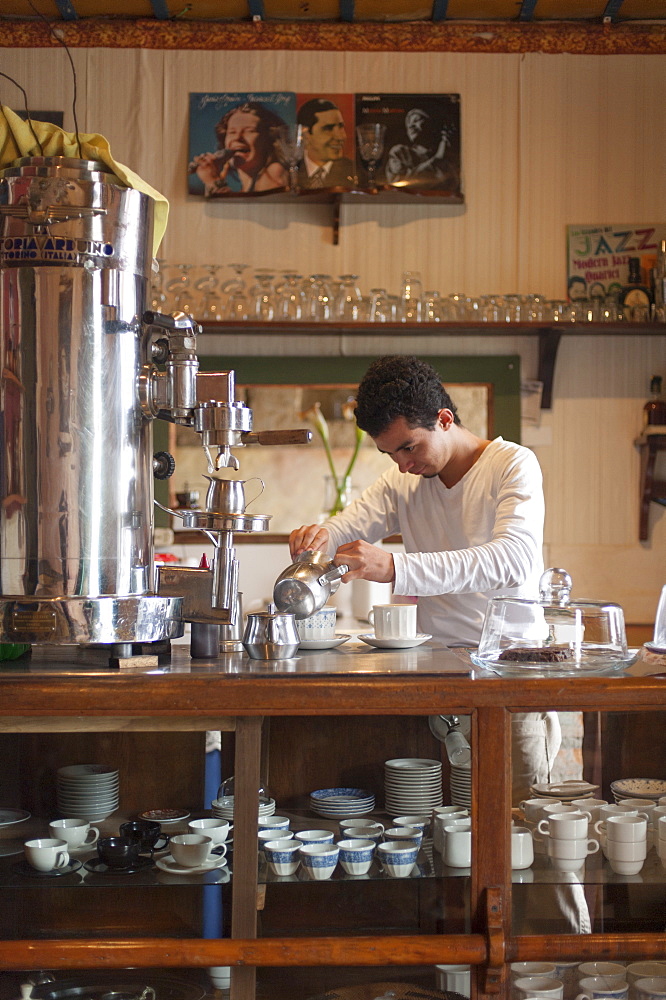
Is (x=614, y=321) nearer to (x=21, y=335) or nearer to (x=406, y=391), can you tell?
(x=406, y=391)

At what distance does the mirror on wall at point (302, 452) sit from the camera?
4.41 meters

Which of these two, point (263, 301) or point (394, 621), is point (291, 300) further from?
point (394, 621)

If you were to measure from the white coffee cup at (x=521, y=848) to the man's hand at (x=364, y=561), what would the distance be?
2.07 feet

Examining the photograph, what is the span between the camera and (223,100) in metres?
4.43

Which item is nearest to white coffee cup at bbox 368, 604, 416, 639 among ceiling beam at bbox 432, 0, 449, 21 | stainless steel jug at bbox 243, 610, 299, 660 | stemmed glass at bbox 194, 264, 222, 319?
stainless steel jug at bbox 243, 610, 299, 660

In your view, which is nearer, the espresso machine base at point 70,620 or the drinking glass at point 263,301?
the espresso machine base at point 70,620

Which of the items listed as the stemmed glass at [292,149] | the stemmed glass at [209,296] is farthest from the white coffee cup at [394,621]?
the stemmed glass at [292,149]

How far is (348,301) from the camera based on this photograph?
→ 164 inches

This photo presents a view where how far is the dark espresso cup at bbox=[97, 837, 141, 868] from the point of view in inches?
54.7

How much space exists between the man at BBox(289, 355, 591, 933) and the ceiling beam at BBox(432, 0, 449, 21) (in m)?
2.43

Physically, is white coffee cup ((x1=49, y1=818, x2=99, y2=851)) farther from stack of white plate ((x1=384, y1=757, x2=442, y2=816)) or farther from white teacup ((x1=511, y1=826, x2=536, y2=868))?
white teacup ((x1=511, y1=826, x2=536, y2=868))

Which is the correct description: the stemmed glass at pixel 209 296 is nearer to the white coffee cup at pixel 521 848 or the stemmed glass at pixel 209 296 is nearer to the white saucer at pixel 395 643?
the white saucer at pixel 395 643

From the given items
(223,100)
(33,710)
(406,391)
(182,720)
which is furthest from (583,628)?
(223,100)

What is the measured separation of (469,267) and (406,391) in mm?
2194
